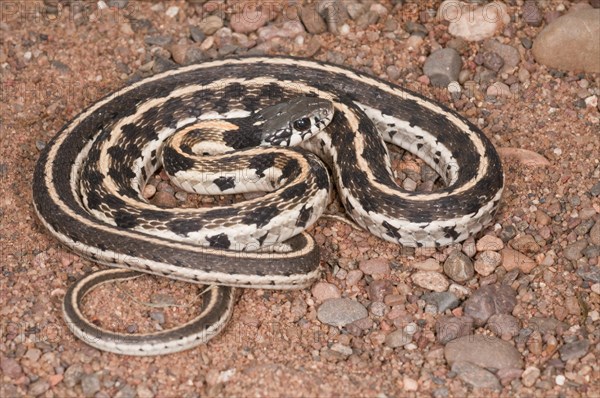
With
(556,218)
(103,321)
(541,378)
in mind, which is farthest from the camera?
(556,218)

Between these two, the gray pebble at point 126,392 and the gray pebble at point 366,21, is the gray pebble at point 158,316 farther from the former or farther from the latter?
the gray pebble at point 366,21

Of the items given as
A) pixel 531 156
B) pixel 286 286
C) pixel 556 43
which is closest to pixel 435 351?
pixel 286 286

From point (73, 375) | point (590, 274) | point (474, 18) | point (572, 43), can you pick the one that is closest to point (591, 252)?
point (590, 274)

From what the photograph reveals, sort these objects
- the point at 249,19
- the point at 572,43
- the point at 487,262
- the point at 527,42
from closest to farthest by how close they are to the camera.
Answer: the point at 487,262
the point at 572,43
the point at 527,42
the point at 249,19

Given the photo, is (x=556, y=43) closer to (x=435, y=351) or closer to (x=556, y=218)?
(x=556, y=218)

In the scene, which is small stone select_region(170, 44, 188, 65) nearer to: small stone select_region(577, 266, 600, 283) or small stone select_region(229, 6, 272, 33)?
small stone select_region(229, 6, 272, 33)

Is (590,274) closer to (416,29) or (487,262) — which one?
(487,262)
